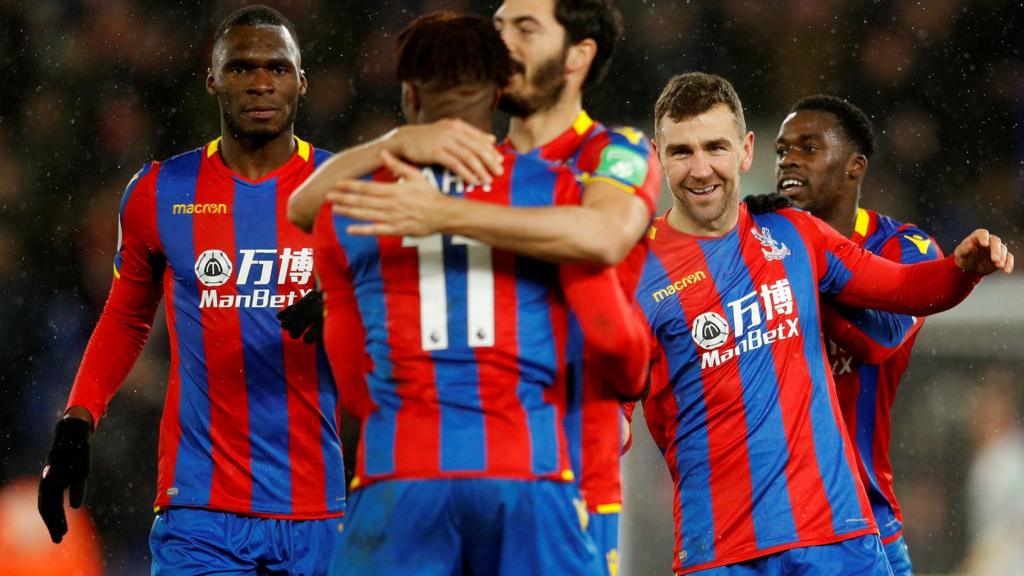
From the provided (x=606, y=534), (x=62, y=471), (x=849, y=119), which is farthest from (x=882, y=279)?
(x=62, y=471)

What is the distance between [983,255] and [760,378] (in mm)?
758

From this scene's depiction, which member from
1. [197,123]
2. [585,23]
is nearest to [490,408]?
[585,23]

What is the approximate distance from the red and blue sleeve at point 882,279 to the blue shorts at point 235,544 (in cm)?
178

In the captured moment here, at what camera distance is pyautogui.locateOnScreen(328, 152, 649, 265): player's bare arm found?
8.47ft

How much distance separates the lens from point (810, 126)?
5168mm

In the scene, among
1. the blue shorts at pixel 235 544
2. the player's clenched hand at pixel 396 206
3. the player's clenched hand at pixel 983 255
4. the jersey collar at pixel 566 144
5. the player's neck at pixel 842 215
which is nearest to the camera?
the player's clenched hand at pixel 396 206

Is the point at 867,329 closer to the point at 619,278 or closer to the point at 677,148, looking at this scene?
the point at 677,148

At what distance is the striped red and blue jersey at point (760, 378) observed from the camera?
407cm

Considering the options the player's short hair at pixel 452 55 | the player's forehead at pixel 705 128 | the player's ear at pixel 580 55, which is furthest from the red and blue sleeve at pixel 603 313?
the player's forehead at pixel 705 128

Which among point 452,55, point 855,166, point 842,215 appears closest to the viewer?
point 452,55

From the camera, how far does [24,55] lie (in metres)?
9.18

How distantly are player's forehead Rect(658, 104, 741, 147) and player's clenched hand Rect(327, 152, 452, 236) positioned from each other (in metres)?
1.85

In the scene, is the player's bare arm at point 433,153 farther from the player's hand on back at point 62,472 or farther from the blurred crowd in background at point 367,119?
the blurred crowd in background at point 367,119

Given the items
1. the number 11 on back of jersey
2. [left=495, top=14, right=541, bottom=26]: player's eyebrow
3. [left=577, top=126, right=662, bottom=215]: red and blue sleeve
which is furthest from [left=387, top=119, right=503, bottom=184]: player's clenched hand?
[left=495, top=14, right=541, bottom=26]: player's eyebrow
